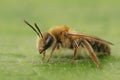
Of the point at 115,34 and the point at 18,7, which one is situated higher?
the point at 18,7

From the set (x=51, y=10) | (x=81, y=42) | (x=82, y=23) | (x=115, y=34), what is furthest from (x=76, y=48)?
(x=51, y=10)

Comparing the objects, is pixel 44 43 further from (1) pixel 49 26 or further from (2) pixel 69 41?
(1) pixel 49 26

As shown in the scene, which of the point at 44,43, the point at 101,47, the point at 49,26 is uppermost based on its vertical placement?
the point at 49,26

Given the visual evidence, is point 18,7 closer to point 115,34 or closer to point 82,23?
point 82,23

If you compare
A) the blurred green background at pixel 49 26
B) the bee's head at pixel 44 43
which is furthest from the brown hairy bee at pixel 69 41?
the blurred green background at pixel 49 26

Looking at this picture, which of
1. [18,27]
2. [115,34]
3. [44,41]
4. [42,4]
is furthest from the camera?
[42,4]

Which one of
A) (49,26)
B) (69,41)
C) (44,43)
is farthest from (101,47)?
(49,26)
